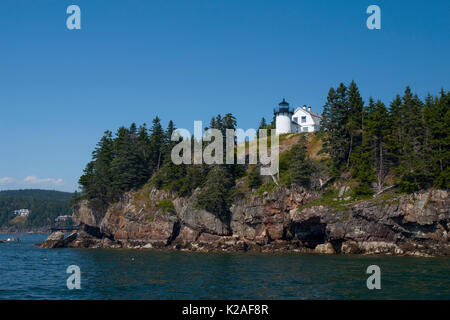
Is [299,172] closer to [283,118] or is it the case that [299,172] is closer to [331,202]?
[331,202]

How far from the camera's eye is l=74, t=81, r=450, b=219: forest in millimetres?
60562

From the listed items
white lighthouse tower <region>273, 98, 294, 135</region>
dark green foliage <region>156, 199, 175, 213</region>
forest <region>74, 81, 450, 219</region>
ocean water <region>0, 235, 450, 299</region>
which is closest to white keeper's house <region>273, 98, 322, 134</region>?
white lighthouse tower <region>273, 98, 294, 135</region>

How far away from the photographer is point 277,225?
69.3 metres

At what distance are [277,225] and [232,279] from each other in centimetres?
3347

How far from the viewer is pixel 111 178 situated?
92062 mm

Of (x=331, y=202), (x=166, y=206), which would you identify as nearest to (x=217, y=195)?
(x=166, y=206)

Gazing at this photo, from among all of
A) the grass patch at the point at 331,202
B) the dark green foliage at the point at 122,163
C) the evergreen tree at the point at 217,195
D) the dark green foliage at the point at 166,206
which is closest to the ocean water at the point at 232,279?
the grass patch at the point at 331,202

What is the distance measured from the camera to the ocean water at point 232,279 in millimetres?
30078

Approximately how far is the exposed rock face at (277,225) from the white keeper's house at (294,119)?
3588 centimetres

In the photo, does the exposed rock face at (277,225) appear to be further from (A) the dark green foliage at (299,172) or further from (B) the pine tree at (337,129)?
(B) the pine tree at (337,129)

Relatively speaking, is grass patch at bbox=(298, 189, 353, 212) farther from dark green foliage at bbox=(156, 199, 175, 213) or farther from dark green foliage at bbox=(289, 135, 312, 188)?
dark green foliage at bbox=(156, 199, 175, 213)

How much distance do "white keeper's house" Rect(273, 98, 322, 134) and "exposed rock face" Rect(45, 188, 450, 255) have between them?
35.9m

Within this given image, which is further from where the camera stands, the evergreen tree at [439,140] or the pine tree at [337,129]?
the pine tree at [337,129]
